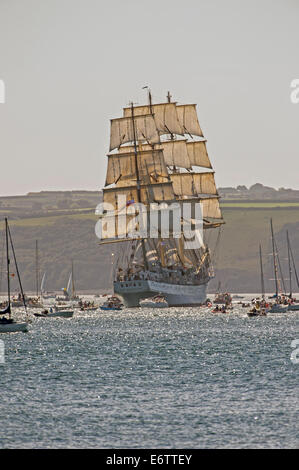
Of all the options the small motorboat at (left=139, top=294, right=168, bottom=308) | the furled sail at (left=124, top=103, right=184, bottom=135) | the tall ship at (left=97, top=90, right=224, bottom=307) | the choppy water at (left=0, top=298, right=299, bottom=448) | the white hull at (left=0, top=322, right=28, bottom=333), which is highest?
the furled sail at (left=124, top=103, right=184, bottom=135)

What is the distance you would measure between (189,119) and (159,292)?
113 feet

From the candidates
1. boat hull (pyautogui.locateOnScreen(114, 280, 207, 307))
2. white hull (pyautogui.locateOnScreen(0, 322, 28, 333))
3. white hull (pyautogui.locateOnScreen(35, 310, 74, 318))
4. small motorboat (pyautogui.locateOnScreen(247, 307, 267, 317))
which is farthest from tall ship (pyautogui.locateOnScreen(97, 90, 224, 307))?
white hull (pyautogui.locateOnScreen(0, 322, 28, 333))

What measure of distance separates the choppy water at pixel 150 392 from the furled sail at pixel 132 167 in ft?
279

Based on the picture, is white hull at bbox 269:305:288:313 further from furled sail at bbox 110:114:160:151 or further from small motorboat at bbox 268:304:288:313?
furled sail at bbox 110:114:160:151

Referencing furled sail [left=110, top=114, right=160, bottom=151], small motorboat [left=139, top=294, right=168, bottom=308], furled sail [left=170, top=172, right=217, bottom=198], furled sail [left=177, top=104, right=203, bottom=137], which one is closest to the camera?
small motorboat [left=139, top=294, right=168, bottom=308]

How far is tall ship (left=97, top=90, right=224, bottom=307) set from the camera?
174875 mm

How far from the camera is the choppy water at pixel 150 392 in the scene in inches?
1606

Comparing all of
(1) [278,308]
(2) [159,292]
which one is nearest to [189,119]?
(2) [159,292]

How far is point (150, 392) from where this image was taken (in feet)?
173

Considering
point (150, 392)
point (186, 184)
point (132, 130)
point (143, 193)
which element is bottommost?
point (150, 392)

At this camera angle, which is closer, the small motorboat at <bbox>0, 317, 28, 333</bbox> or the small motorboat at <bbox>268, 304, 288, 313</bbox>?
the small motorboat at <bbox>0, 317, 28, 333</bbox>

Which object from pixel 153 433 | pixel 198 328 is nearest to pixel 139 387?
pixel 153 433

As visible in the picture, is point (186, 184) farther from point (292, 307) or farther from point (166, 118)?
point (292, 307)

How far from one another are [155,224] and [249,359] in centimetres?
10819
